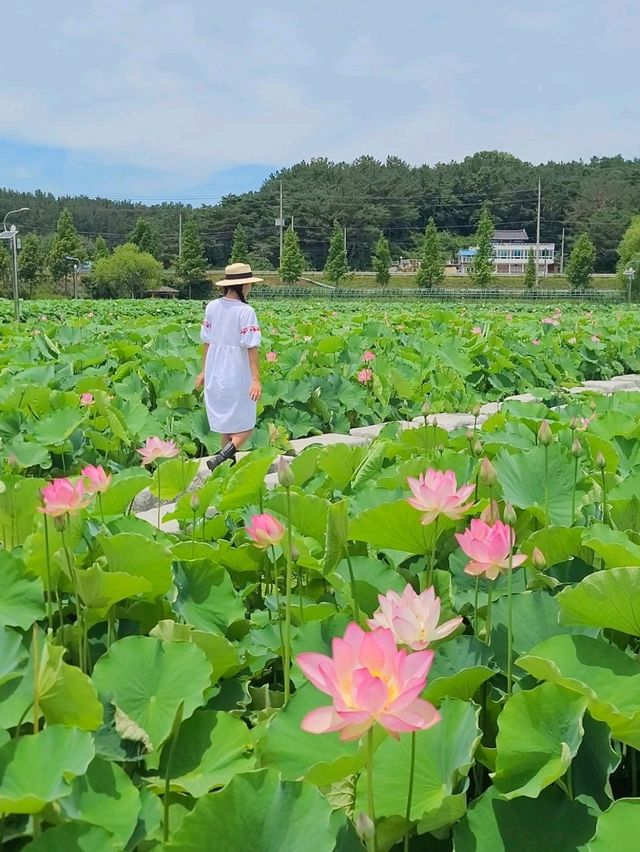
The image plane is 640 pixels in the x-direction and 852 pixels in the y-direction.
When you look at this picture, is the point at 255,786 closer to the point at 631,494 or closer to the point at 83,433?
the point at 631,494

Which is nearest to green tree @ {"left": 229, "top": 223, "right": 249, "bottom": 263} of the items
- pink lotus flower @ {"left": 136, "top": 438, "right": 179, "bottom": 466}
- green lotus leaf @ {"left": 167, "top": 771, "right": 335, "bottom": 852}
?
pink lotus flower @ {"left": 136, "top": 438, "right": 179, "bottom": 466}

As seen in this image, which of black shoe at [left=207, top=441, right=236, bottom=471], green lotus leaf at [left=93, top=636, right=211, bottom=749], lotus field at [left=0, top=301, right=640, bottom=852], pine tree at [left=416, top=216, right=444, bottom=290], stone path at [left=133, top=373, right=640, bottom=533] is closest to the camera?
lotus field at [left=0, top=301, right=640, bottom=852]

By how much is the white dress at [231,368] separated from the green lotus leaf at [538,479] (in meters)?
2.20

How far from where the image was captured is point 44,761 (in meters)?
0.70

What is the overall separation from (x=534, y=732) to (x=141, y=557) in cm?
54

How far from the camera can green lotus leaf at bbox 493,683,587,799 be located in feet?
2.46

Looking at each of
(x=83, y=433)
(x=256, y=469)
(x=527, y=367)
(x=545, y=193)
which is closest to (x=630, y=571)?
(x=256, y=469)

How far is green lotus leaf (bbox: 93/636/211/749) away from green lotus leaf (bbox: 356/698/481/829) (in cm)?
21

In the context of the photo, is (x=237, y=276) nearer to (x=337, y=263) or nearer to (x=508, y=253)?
(x=337, y=263)

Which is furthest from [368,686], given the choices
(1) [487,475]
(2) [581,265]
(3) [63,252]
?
(3) [63,252]

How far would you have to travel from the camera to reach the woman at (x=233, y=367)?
11.9ft

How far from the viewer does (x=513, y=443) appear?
6.51ft

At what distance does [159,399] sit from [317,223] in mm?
65901

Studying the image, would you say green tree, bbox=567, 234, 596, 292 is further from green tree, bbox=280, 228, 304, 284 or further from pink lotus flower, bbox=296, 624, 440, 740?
pink lotus flower, bbox=296, 624, 440, 740
